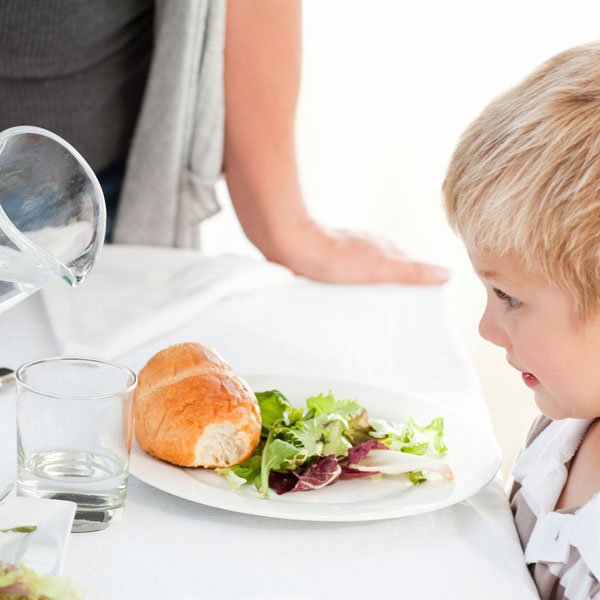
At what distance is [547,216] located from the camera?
0.74m

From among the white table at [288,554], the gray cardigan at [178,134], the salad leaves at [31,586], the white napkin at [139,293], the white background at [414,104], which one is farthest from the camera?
the white background at [414,104]

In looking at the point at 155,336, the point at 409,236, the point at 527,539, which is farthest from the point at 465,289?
the point at 527,539

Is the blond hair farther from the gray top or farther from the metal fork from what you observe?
the gray top

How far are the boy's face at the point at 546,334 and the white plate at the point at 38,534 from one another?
39cm

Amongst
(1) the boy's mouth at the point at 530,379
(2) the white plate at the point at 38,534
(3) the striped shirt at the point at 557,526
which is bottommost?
(3) the striped shirt at the point at 557,526

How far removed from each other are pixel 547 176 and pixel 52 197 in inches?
15.3

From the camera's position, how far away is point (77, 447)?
0.68 m

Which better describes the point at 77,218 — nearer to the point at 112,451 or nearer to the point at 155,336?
the point at 112,451

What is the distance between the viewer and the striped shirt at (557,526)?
71 centimetres

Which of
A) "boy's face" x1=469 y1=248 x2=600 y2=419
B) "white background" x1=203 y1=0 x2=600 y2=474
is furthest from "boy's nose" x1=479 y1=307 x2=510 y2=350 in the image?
"white background" x1=203 y1=0 x2=600 y2=474

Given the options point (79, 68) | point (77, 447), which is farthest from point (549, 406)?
point (79, 68)

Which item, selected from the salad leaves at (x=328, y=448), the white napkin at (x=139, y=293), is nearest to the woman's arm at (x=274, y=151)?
the white napkin at (x=139, y=293)

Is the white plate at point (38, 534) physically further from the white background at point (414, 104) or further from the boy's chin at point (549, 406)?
the white background at point (414, 104)

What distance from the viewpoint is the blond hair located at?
72 centimetres
